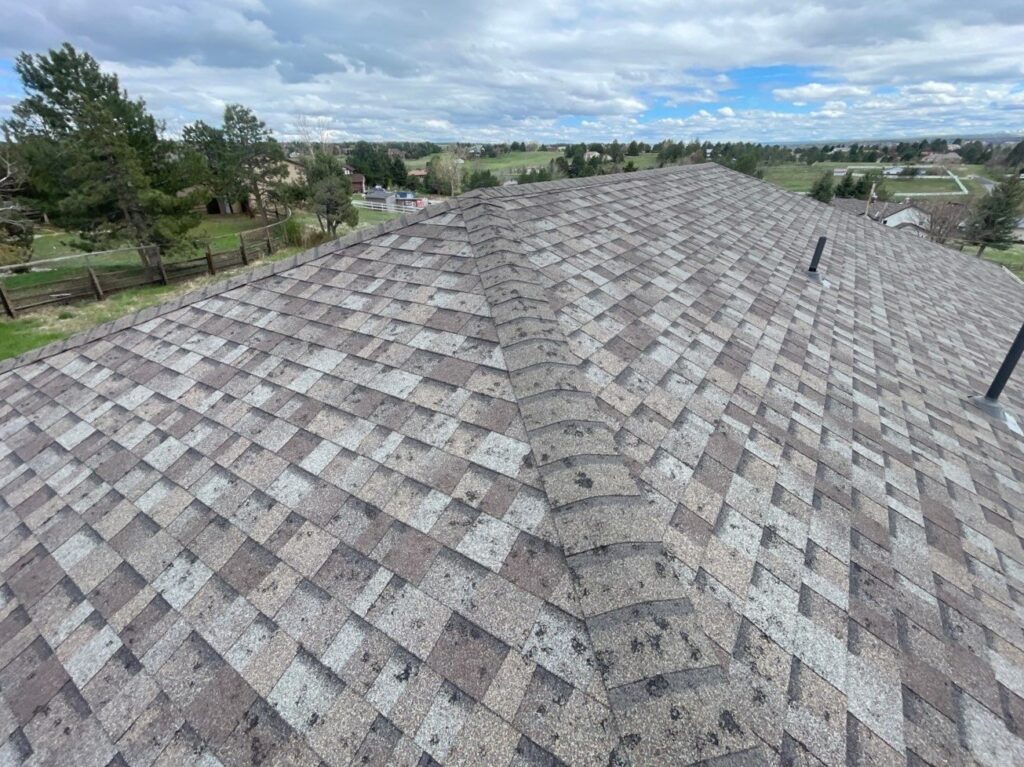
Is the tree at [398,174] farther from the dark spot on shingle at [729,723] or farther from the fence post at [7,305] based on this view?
the dark spot on shingle at [729,723]

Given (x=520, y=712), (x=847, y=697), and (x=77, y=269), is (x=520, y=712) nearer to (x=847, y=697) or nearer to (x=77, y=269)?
(x=847, y=697)

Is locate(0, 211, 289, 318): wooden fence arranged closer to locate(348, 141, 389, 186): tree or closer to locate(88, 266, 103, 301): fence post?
locate(88, 266, 103, 301): fence post

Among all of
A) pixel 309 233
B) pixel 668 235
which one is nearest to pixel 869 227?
pixel 668 235

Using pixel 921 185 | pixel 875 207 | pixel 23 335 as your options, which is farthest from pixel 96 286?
pixel 921 185

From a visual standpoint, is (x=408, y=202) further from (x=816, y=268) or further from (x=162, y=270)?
(x=816, y=268)

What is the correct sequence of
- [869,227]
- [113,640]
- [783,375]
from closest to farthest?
[113,640], [783,375], [869,227]

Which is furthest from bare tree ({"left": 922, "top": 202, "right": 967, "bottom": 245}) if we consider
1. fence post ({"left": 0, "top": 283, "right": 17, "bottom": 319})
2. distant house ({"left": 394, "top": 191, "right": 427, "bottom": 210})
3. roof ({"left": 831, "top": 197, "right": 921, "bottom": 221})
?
fence post ({"left": 0, "top": 283, "right": 17, "bottom": 319})
